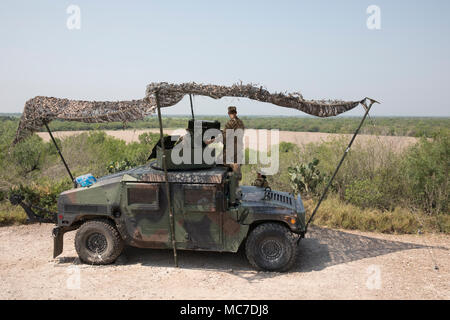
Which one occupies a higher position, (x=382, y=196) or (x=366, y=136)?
(x=366, y=136)

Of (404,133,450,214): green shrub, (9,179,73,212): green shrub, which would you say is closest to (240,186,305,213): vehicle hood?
(404,133,450,214): green shrub

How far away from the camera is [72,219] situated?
7.31 meters

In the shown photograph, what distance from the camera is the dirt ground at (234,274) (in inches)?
239

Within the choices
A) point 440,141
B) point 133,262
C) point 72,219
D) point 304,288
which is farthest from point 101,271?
point 440,141

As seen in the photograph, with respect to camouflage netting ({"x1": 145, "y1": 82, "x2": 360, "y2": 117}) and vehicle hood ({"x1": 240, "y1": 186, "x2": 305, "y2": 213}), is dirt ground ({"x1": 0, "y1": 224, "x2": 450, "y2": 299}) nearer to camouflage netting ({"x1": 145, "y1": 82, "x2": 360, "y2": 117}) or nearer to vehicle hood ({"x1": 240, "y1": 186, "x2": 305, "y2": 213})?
vehicle hood ({"x1": 240, "y1": 186, "x2": 305, "y2": 213})

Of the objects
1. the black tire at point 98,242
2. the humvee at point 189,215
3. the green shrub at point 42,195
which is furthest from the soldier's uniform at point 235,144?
the green shrub at point 42,195

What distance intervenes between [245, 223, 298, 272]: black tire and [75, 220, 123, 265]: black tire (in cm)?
237

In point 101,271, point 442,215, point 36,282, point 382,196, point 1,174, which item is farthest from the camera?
point 1,174

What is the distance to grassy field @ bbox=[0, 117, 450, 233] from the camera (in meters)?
10.0

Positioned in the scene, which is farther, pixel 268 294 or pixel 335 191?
pixel 335 191

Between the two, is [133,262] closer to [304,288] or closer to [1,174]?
[304,288]

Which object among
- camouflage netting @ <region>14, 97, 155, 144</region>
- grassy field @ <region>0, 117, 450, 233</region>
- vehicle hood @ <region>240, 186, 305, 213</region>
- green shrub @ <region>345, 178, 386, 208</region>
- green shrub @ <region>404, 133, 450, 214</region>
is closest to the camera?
vehicle hood @ <region>240, 186, 305, 213</region>

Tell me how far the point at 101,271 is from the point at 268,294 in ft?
→ 9.68

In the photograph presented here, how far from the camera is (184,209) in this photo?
690cm
